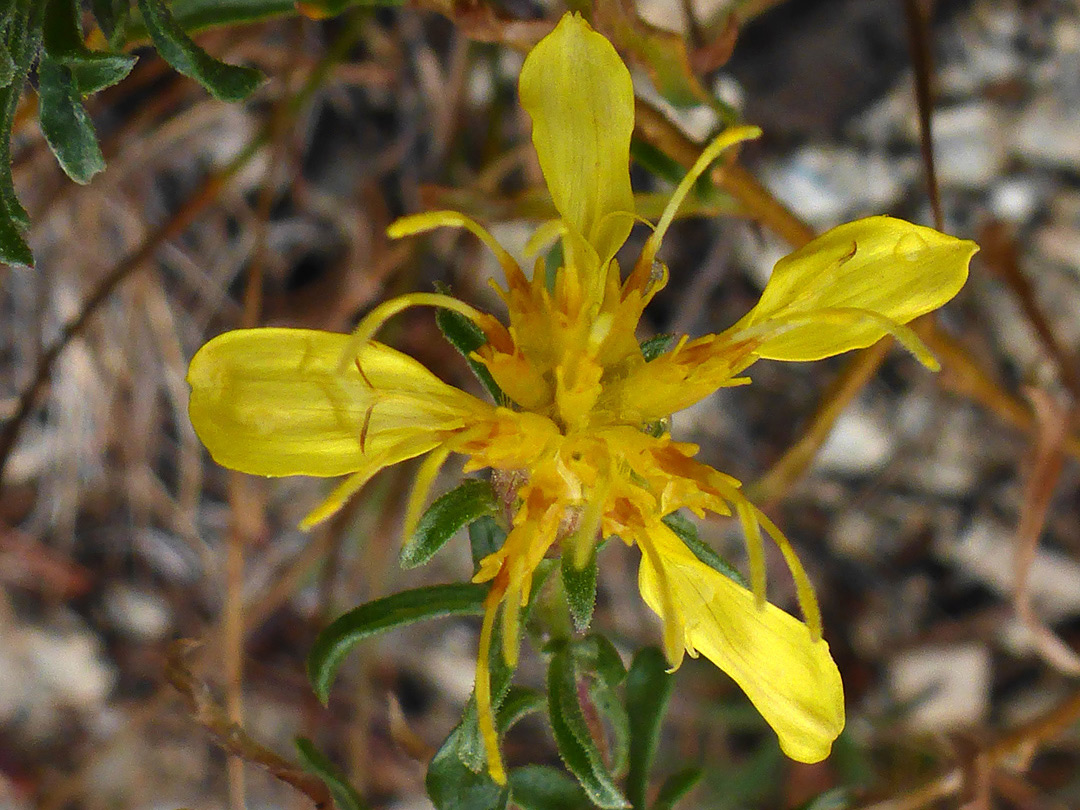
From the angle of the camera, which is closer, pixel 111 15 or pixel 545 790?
pixel 111 15

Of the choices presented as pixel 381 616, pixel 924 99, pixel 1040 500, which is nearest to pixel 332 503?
pixel 381 616

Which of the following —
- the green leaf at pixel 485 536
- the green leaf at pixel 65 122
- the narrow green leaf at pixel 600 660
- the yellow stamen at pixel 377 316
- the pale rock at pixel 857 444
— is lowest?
the pale rock at pixel 857 444

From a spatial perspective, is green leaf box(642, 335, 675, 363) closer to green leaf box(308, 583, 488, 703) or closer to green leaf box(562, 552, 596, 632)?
green leaf box(562, 552, 596, 632)

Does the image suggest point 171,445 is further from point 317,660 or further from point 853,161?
point 853,161

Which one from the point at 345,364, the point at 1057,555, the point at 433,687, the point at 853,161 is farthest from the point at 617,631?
the point at 345,364

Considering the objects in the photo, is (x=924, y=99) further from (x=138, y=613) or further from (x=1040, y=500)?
(x=138, y=613)

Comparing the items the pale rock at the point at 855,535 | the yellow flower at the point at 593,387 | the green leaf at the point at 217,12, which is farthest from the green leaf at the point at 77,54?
the pale rock at the point at 855,535

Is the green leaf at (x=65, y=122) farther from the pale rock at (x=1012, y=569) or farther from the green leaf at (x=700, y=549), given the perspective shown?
the pale rock at (x=1012, y=569)
